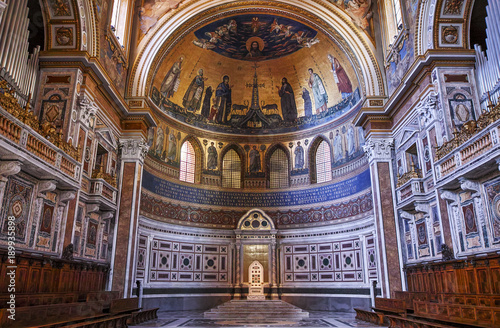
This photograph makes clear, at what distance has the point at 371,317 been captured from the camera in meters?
16.9

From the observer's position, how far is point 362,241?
23.1 metres

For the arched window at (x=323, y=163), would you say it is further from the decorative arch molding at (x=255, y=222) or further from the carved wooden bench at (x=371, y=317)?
the carved wooden bench at (x=371, y=317)

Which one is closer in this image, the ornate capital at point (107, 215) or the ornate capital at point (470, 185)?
the ornate capital at point (470, 185)

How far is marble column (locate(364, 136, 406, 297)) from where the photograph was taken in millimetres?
19125

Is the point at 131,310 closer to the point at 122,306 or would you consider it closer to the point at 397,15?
the point at 122,306

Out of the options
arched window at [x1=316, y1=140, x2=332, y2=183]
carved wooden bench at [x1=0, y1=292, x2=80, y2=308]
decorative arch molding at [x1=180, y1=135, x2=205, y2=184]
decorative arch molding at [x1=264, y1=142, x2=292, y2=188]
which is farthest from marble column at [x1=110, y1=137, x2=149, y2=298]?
arched window at [x1=316, y1=140, x2=332, y2=183]

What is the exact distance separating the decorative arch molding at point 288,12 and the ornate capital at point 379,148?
2.82 metres

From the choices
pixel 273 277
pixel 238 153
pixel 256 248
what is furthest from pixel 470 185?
pixel 238 153

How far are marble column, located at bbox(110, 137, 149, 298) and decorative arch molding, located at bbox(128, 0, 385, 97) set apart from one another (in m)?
3.28

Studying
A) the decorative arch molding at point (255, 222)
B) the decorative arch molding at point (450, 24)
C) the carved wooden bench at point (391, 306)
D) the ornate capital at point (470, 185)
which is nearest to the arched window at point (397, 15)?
the decorative arch molding at point (450, 24)

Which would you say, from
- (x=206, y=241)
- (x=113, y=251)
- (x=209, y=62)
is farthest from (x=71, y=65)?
(x=206, y=241)

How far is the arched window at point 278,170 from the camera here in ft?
93.6

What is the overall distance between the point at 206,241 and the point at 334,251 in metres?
8.38

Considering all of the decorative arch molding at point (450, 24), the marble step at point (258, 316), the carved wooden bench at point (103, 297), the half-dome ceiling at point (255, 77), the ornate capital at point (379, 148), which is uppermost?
the half-dome ceiling at point (255, 77)
